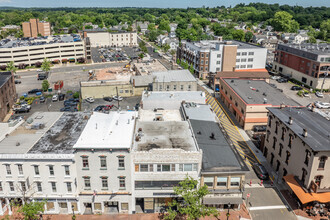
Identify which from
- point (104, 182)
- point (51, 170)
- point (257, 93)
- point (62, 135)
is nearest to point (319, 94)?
point (257, 93)

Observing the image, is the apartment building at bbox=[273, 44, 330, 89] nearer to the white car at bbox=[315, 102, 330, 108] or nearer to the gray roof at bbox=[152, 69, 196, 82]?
the white car at bbox=[315, 102, 330, 108]

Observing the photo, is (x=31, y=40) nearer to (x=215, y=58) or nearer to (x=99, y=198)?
(x=215, y=58)

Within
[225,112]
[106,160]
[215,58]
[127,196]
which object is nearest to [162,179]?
[127,196]

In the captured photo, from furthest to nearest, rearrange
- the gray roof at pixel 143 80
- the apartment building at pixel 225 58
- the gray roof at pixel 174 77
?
the apartment building at pixel 225 58
the gray roof at pixel 143 80
the gray roof at pixel 174 77

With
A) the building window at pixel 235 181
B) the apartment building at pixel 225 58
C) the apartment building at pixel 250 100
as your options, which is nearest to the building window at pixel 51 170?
the building window at pixel 235 181

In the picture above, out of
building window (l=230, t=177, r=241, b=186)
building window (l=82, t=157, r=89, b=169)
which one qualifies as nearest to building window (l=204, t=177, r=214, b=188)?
building window (l=230, t=177, r=241, b=186)

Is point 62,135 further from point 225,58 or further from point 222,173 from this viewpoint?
point 225,58

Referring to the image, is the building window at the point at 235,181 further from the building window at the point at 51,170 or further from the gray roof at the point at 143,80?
the gray roof at the point at 143,80
